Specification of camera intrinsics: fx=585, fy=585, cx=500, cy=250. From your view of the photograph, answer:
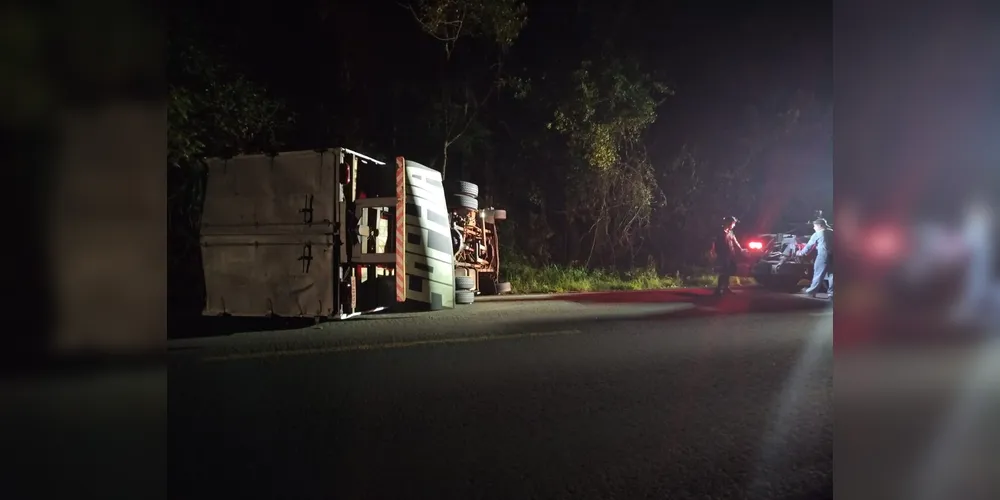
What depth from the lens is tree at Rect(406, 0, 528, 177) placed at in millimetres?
12508

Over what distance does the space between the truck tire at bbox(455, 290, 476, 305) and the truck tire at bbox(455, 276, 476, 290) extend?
0.08 meters

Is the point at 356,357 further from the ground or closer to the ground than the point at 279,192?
closer to the ground

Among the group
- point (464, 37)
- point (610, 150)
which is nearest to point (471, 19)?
point (464, 37)

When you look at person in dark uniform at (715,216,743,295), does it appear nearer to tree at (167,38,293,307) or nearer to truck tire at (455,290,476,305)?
truck tire at (455,290,476,305)

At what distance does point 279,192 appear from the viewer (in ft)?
26.5

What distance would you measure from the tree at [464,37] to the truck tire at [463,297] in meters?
4.16

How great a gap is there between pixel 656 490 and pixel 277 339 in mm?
5692

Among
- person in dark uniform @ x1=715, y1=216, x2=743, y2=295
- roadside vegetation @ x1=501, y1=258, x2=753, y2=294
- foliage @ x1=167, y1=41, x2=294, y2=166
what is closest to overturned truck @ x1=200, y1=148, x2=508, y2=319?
foliage @ x1=167, y1=41, x2=294, y2=166

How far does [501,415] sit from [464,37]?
1166cm

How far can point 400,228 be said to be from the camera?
8.59 meters

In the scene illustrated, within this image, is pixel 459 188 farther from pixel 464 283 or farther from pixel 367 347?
pixel 367 347
